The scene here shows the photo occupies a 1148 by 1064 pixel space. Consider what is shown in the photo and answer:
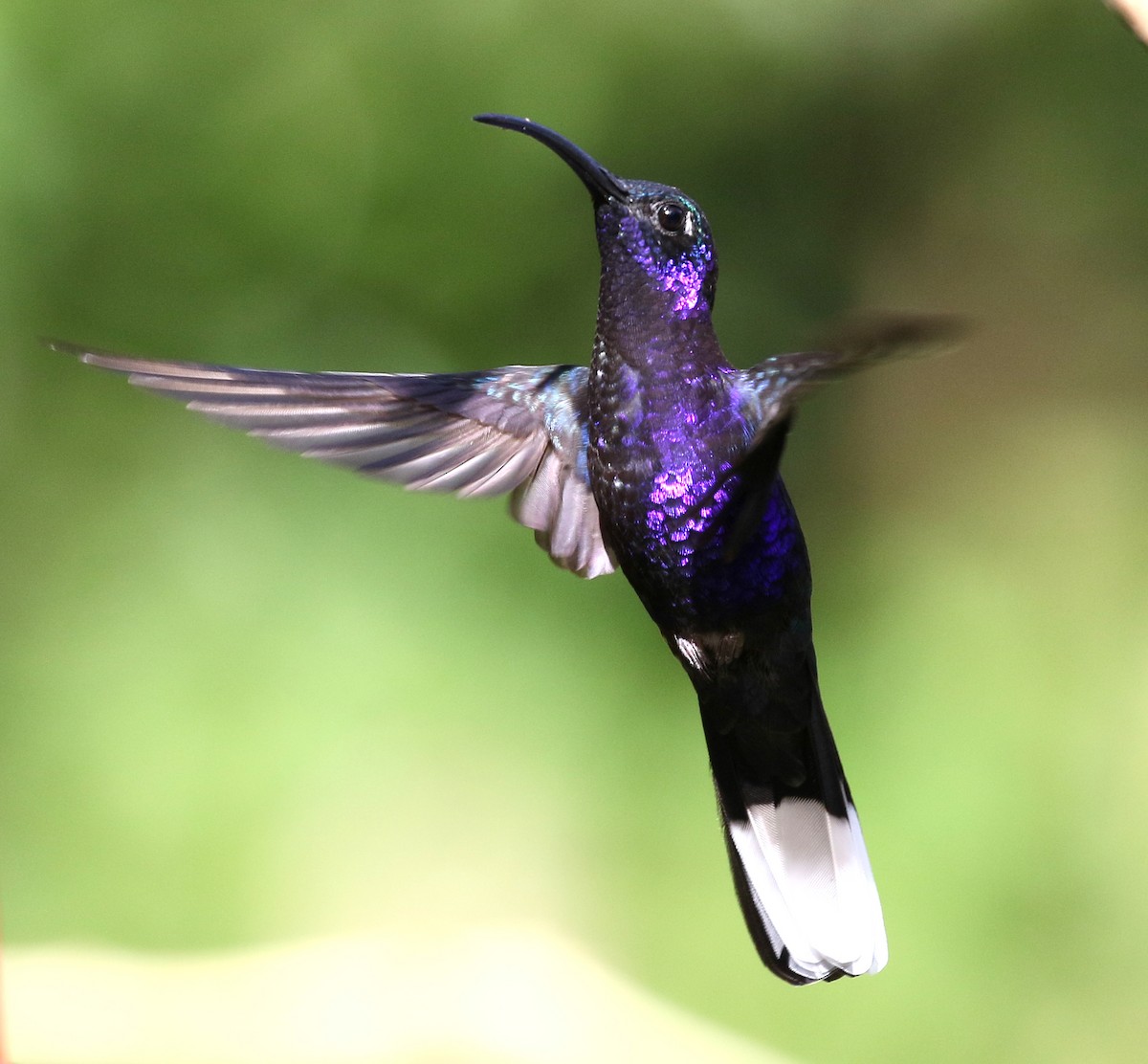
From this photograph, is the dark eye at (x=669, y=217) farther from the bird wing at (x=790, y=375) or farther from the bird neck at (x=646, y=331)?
the bird wing at (x=790, y=375)

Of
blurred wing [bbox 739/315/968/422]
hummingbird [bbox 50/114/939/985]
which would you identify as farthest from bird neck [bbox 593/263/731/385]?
blurred wing [bbox 739/315/968/422]

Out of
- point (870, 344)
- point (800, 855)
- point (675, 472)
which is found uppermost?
point (675, 472)

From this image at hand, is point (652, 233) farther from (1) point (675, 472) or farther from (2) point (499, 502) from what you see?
(2) point (499, 502)

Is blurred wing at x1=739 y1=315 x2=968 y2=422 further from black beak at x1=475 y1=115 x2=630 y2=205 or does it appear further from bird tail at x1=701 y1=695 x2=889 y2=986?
bird tail at x1=701 y1=695 x2=889 y2=986

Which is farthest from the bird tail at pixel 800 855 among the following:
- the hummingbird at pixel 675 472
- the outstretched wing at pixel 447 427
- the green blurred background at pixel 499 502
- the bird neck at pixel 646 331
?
the green blurred background at pixel 499 502

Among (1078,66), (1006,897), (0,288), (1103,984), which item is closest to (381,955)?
(1006,897)

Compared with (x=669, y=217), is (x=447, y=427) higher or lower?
lower

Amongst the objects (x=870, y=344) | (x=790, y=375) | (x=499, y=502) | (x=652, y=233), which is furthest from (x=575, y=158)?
(x=499, y=502)
